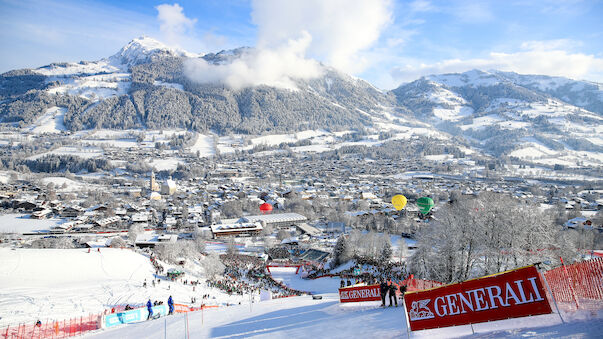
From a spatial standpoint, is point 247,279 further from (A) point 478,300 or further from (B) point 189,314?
(A) point 478,300

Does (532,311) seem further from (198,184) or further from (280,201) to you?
(198,184)

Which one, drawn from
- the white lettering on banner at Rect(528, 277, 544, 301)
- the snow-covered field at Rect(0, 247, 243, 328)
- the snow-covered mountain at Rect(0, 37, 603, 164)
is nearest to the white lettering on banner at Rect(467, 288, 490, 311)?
the white lettering on banner at Rect(528, 277, 544, 301)

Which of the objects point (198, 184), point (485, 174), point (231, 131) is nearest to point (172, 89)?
point (231, 131)

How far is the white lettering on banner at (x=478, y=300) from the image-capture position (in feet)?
16.6

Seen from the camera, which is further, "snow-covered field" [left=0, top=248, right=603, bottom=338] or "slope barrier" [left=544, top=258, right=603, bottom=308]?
"slope barrier" [left=544, top=258, right=603, bottom=308]

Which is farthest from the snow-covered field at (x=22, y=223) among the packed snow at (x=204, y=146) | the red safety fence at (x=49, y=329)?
the packed snow at (x=204, y=146)

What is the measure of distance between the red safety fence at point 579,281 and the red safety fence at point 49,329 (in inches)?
520

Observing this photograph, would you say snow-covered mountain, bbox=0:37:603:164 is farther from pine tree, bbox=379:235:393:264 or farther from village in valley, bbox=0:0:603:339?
pine tree, bbox=379:235:393:264

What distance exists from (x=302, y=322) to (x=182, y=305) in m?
9.07

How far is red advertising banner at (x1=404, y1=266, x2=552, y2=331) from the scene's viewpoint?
5004 mm

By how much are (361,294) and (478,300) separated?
5.31 meters

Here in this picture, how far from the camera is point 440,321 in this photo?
237 inches

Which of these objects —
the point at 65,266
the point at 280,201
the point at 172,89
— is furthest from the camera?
the point at 172,89

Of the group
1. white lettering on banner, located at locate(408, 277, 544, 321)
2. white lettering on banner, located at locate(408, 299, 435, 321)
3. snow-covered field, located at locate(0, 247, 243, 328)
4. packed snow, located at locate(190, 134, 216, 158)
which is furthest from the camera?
packed snow, located at locate(190, 134, 216, 158)
